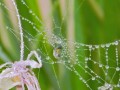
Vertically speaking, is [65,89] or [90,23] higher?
[90,23]

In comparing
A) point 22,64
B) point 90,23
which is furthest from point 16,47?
point 90,23

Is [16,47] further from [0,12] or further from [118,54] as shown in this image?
[118,54]
